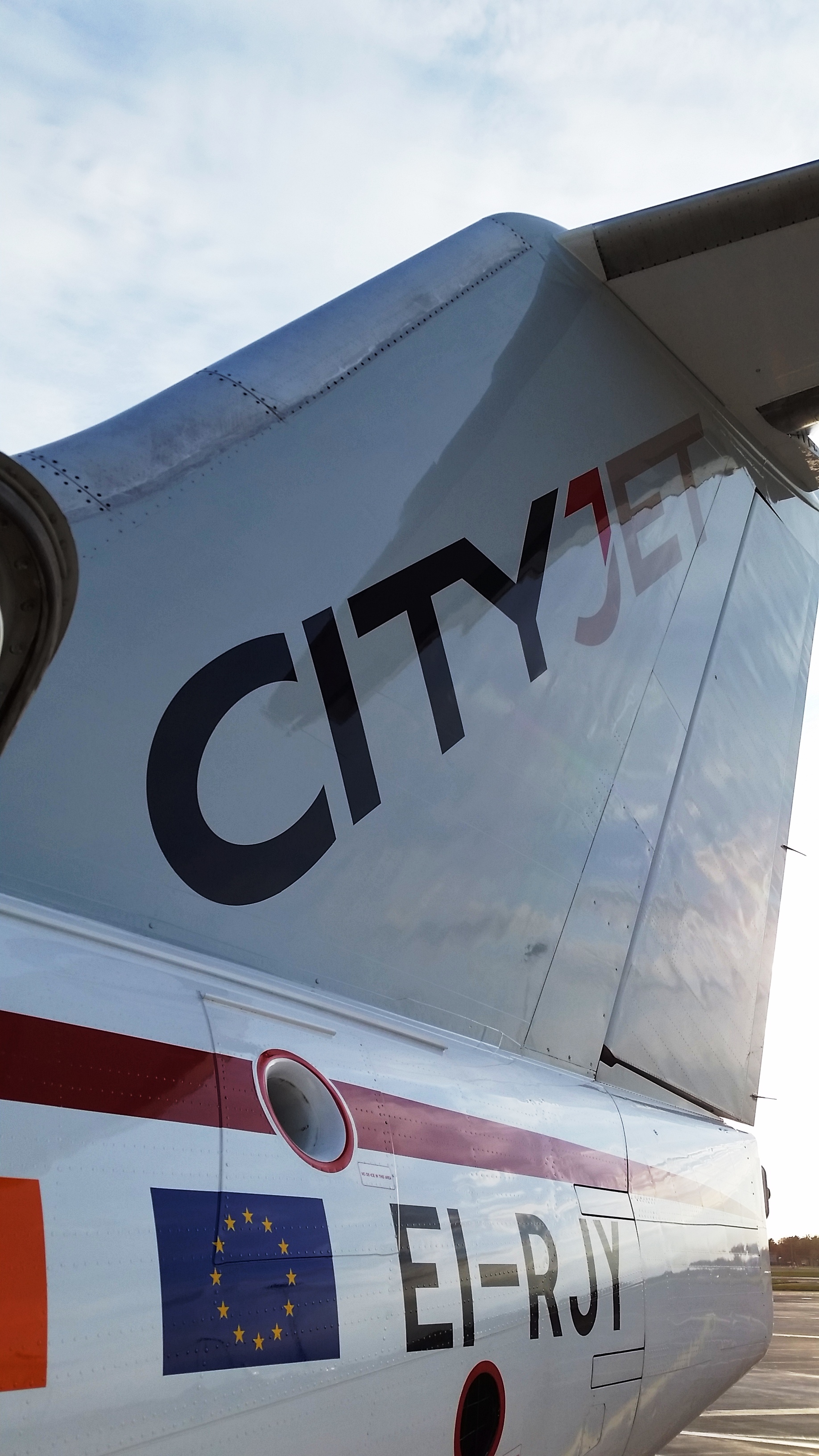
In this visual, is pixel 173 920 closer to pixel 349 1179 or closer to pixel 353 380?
pixel 349 1179

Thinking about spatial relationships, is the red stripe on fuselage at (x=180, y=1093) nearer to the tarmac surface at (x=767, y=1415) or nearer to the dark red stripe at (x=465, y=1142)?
the dark red stripe at (x=465, y=1142)

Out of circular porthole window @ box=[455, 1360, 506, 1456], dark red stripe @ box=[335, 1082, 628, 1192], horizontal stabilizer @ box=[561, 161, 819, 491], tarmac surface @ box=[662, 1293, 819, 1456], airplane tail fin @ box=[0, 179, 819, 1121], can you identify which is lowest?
tarmac surface @ box=[662, 1293, 819, 1456]

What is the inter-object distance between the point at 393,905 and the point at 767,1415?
912 cm

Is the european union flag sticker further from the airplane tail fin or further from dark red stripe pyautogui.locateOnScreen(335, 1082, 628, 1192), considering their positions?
the airplane tail fin

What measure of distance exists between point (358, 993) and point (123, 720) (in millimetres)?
811

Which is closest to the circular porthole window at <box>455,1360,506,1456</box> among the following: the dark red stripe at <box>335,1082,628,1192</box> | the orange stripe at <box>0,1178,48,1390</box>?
the dark red stripe at <box>335,1082,628,1192</box>

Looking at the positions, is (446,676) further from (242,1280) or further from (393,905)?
(242,1280)

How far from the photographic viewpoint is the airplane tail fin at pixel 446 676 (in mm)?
→ 2262

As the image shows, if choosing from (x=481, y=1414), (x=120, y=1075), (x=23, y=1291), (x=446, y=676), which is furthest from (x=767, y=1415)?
(x=23, y=1291)

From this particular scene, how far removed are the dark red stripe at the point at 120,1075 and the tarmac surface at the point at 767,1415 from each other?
4684 mm

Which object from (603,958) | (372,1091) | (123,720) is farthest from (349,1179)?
(603,958)

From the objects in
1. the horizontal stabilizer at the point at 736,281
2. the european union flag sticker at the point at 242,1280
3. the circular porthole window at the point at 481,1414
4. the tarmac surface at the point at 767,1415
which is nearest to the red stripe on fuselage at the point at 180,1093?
the european union flag sticker at the point at 242,1280

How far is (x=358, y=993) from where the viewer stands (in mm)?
2527

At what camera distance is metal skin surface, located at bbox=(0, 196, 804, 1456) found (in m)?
1.63
